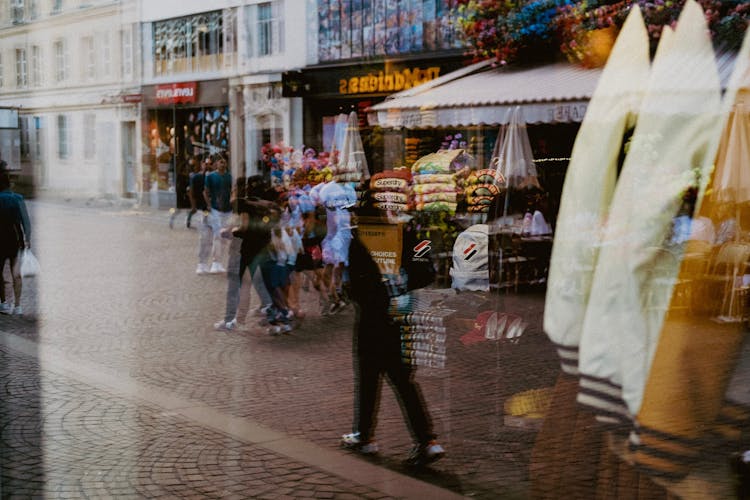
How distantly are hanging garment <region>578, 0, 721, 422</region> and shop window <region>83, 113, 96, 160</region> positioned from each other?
16.0 feet

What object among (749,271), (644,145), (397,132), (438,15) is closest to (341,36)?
(397,132)

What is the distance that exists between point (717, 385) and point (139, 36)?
516 centimetres

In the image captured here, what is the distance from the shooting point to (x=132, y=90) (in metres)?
6.67

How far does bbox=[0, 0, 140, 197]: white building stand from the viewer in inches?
223

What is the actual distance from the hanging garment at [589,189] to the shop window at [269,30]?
12.3 ft

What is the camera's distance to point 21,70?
562 centimetres

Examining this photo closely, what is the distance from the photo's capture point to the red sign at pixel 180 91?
21.2ft

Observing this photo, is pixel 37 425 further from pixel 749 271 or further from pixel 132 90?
pixel 749 271

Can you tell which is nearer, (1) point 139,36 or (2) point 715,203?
(2) point 715,203

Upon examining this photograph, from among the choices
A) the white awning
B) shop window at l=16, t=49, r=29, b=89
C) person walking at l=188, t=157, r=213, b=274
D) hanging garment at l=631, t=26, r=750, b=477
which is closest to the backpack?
the white awning

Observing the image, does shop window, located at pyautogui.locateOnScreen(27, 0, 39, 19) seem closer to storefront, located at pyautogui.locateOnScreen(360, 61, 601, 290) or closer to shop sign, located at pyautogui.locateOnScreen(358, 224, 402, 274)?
storefront, located at pyautogui.locateOnScreen(360, 61, 601, 290)

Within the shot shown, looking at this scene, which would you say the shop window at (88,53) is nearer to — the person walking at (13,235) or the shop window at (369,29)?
the shop window at (369,29)

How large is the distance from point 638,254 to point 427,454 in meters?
2.89

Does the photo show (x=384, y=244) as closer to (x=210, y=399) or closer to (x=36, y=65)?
(x=210, y=399)
